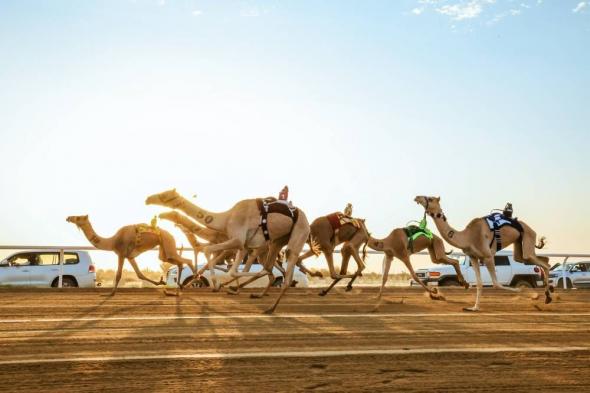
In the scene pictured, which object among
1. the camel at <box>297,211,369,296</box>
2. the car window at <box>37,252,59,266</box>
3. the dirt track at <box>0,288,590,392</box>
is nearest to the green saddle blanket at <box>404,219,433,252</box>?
the camel at <box>297,211,369,296</box>

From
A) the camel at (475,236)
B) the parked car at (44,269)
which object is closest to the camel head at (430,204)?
the camel at (475,236)

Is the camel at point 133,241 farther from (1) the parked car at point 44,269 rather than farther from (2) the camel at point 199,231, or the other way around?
(1) the parked car at point 44,269

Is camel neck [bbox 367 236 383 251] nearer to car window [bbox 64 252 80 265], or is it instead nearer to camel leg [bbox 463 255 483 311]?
camel leg [bbox 463 255 483 311]

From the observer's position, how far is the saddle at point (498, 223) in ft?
57.0

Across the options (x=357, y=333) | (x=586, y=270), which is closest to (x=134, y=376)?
(x=357, y=333)

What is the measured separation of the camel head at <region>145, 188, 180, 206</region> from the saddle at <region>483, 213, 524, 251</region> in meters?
7.26

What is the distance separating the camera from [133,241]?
1980cm

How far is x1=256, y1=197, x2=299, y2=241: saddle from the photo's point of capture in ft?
50.0

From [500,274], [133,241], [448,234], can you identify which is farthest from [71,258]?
[500,274]

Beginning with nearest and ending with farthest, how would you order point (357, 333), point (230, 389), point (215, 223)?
point (230, 389), point (357, 333), point (215, 223)

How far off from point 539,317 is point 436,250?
7136 millimetres

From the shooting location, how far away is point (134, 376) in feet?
24.6

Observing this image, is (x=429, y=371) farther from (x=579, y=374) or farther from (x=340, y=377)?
(x=579, y=374)

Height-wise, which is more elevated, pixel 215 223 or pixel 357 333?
pixel 215 223
